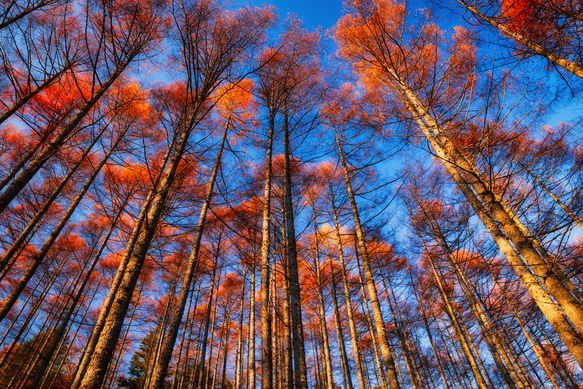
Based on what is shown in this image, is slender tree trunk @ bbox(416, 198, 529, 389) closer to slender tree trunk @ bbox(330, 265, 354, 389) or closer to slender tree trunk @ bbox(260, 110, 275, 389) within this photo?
slender tree trunk @ bbox(330, 265, 354, 389)

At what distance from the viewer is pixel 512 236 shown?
2.89 m

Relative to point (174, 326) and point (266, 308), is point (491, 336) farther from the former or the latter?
point (174, 326)

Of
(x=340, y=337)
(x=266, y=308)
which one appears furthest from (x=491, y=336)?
(x=266, y=308)

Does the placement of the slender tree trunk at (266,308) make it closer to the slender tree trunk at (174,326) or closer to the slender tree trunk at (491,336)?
the slender tree trunk at (174,326)

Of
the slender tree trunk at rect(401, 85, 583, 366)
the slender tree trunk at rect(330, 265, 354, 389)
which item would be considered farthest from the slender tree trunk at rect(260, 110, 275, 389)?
the slender tree trunk at rect(330, 265, 354, 389)

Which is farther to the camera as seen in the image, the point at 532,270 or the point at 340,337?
the point at 340,337

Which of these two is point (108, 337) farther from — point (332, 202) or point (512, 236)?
point (332, 202)

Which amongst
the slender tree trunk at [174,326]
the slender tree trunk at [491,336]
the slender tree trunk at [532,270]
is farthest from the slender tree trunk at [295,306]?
the slender tree trunk at [491,336]

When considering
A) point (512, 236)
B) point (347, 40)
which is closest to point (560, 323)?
point (512, 236)

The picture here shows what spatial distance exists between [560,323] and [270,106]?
5.69 meters

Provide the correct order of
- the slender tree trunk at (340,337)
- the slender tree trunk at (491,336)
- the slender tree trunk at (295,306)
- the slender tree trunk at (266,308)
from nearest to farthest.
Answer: the slender tree trunk at (266,308), the slender tree trunk at (295,306), the slender tree trunk at (491,336), the slender tree trunk at (340,337)

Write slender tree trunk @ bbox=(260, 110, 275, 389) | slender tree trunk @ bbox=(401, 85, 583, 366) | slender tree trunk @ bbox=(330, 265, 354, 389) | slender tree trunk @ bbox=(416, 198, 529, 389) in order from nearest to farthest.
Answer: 1. slender tree trunk @ bbox=(401, 85, 583, 366)
2. slender tree trunk @ bbox=(260, 110, 275, 389)
3. slender tree trunk @ bbox=(416, 198, 529, 389)
4. slender tree trunk @ bbox=(330, 265, 354, 389)

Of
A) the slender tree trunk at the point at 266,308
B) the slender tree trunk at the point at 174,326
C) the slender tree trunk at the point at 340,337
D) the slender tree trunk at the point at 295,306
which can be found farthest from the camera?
the slender tree trunk at the point at 340,337

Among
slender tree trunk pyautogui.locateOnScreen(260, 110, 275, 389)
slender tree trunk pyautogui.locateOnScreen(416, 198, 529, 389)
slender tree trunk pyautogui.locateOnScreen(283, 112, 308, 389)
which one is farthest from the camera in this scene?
slender tree trunk pyautogui.locateOnScreen(416, 198, 529, 389)
